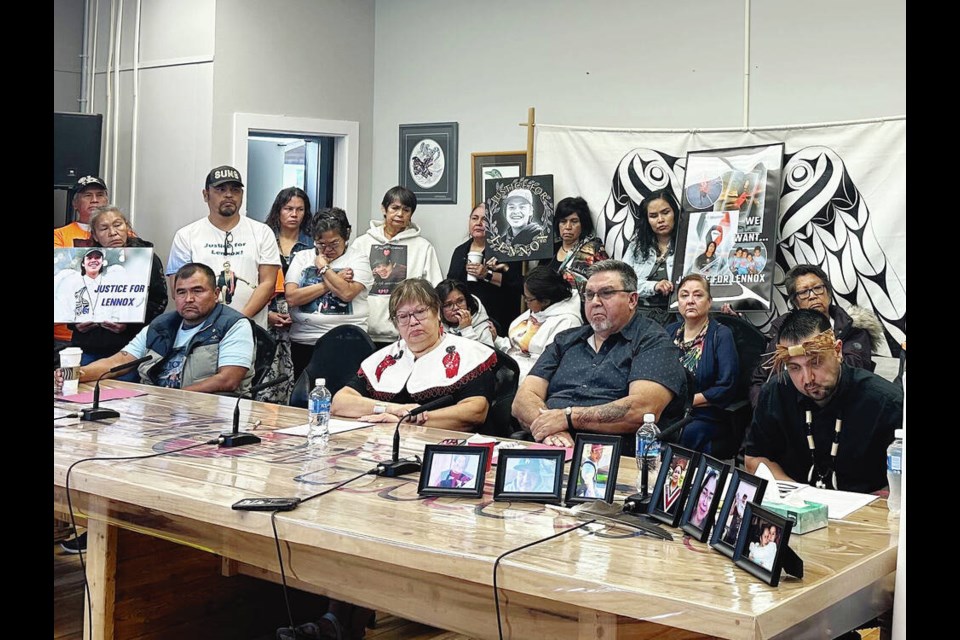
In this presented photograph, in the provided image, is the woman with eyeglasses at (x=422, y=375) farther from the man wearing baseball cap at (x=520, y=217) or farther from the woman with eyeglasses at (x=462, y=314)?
the man wearing baseball cap at (x=520, y=217)

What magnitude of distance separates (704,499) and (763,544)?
28cm

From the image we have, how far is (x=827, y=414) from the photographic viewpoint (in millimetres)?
2824

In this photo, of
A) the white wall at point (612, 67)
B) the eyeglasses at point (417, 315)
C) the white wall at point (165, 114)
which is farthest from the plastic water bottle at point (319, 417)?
the white wall at point (165, 114)

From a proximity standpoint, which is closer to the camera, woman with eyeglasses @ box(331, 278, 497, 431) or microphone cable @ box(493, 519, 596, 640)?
microphone cable @ box(493, 519, 596, 640)

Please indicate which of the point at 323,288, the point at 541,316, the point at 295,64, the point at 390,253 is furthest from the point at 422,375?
the point at 295,64

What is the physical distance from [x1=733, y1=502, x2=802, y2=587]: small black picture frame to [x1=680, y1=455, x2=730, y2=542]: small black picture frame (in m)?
0.15

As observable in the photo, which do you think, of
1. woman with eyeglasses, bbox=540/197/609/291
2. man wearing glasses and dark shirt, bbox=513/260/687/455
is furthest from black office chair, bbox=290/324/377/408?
woman with eyeglasses, bbox=540/197/609/291

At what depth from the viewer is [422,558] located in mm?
1954

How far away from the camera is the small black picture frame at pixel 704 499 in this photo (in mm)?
1977

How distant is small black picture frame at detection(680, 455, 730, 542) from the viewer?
1.98 m

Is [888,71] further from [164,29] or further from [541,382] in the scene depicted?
[164,29]

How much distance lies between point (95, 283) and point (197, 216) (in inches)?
67.1

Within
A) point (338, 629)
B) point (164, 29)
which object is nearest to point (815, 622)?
point (338, 629)

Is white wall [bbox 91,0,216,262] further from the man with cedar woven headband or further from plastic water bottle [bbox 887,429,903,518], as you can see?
plastic water bottle [bbox 887,429,903,518]
